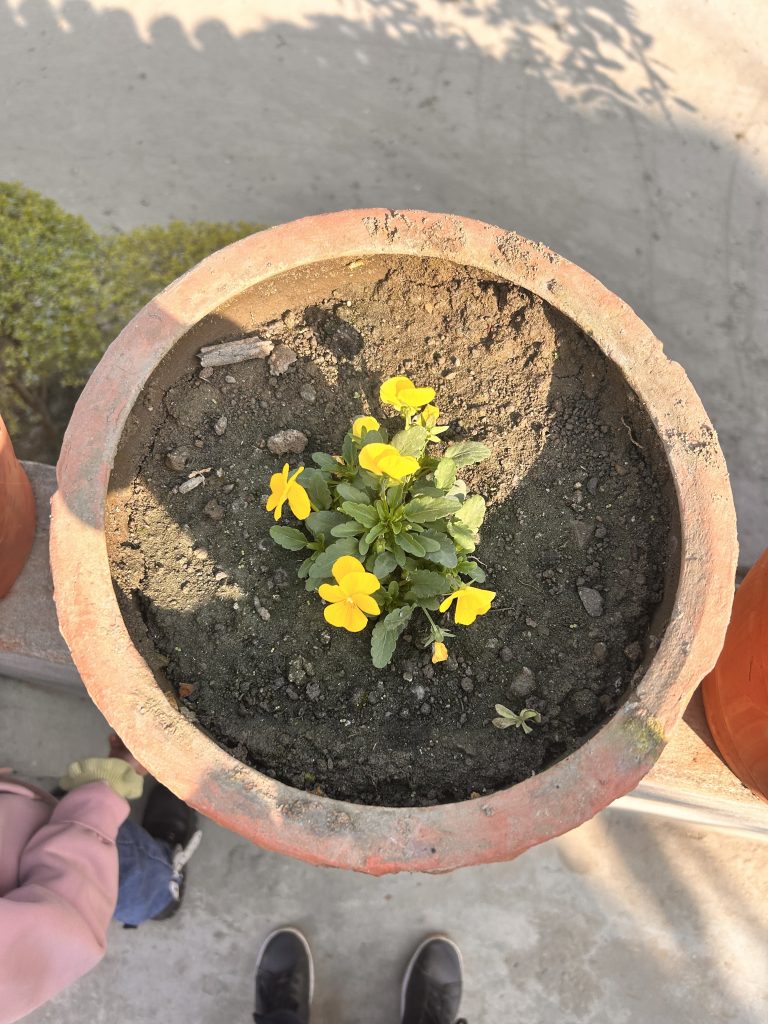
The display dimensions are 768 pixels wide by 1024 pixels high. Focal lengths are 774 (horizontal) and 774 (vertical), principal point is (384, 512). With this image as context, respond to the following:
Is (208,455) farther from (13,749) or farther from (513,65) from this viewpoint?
(513,65)

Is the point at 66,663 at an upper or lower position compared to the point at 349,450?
lower

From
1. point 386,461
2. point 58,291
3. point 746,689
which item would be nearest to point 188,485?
point 386,461

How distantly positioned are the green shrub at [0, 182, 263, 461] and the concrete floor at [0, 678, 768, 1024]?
170 cm

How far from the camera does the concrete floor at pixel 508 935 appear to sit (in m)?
2.71

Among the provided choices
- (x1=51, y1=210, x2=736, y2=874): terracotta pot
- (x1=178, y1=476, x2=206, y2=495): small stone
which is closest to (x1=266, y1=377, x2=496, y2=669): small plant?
(x1=178, y1=476, x2=206, y2=495): small stone

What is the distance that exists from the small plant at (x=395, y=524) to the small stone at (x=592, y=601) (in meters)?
0.32

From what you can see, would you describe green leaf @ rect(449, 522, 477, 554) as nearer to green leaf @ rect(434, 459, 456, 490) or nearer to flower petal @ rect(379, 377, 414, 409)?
green leaf @ rect(434, 459, 456, 490)

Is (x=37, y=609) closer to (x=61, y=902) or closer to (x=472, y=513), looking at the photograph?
(x=61, y=902)

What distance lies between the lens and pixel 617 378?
1.99 m

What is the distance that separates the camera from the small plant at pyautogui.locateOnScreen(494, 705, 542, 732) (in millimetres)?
1841

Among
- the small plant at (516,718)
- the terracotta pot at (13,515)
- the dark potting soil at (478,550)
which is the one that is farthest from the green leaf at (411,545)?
the terracotta pot at (13,515)

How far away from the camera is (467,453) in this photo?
186 centimetres

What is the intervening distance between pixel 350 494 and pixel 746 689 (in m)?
1.14

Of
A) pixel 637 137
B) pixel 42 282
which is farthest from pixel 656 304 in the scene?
pixel 42 282
